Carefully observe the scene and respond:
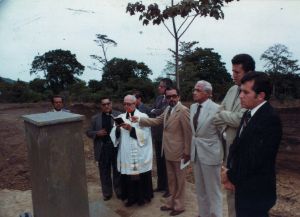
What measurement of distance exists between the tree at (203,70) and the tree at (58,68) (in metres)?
10.5

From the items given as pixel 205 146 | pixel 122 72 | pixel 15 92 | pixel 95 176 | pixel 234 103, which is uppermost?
pixel 122 72

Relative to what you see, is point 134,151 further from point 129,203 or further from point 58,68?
point 58,68

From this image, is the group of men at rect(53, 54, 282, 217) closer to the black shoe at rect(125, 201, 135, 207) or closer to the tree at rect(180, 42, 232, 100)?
the black shoe at rect(125, 201, 135, 207)

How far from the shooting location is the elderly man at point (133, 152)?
17.5 feet

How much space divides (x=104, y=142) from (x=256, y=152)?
339cm

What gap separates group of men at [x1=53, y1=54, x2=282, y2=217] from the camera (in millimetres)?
2736

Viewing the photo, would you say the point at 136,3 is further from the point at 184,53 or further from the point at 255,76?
the point at 184,53

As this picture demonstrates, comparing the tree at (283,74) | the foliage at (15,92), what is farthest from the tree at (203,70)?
the foliage at (15,92)

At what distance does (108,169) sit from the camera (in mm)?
5781

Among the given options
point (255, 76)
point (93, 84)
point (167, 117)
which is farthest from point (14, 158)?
point (93, 84)

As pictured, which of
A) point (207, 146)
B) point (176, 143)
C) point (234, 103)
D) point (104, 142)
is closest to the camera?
point (234, 103)

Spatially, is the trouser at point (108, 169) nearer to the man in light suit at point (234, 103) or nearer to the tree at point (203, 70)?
the man in light suit at point (234, 103)

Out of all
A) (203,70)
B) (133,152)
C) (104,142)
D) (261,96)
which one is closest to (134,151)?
(133,152)

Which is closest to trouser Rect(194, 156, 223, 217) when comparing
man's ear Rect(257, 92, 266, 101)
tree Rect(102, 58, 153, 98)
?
man's ear Rect(257, 92, 266, 101)
